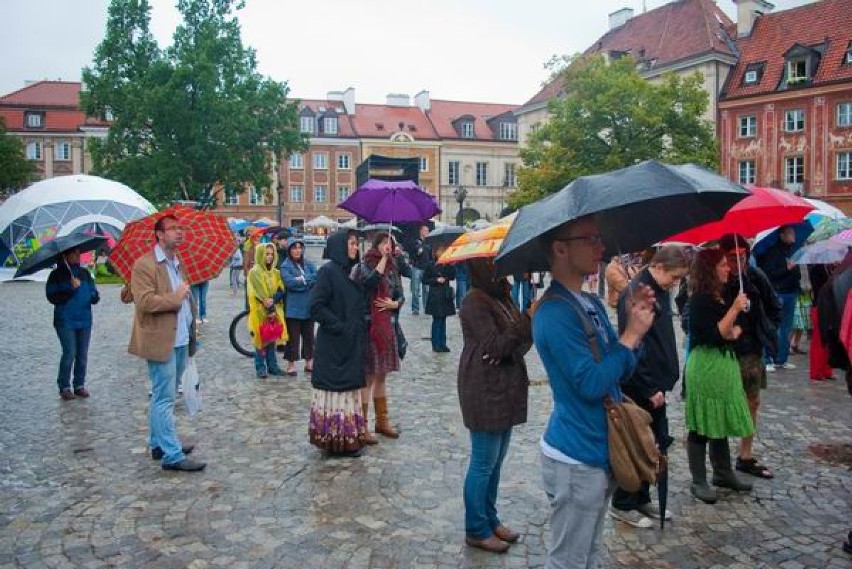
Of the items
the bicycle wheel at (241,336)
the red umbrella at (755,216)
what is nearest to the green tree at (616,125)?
the bicycle wheel at (241,336)

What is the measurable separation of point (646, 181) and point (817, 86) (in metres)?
43.7

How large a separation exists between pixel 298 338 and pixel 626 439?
7353mm

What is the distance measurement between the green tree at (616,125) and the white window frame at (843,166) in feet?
33.5

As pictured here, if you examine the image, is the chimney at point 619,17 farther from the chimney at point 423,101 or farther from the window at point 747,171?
the chimney at point 423,101

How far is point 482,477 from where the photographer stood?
4328mm

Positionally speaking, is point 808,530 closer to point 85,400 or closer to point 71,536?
point 71,536

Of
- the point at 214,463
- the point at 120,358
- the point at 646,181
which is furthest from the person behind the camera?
the point at 120,358

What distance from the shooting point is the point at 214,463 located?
609 cm

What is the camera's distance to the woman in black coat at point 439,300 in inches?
450

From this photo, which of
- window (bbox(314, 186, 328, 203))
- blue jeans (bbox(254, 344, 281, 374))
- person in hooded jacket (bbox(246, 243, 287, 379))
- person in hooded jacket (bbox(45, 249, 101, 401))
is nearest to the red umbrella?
person in hooded jacket (bbox(246, 243, 287, 379))

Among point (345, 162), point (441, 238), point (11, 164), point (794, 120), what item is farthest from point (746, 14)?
point (11, 164)

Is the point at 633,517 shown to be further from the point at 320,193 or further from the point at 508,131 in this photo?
the point at 508,131

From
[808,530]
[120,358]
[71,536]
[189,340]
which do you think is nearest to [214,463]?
[189,340]

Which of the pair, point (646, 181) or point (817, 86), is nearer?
point (646, 181)
